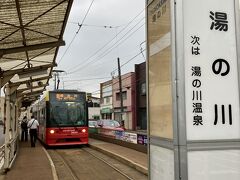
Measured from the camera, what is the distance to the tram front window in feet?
73.3

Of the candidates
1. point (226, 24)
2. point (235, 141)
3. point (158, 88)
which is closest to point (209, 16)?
point (226, 24)

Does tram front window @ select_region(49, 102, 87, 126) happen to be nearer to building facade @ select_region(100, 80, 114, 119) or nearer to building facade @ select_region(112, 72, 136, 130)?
building facade @ select_region(112, 72, 136, 130)

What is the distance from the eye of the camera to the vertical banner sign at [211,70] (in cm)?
390

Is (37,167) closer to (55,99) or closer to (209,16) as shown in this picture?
(55,99)

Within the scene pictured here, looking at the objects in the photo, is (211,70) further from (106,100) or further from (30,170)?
(106,100)

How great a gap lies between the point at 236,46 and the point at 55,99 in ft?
62.7

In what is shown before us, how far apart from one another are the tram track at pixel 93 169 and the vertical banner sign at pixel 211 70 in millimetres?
8105

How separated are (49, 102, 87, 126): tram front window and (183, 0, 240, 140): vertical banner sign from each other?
18.9m

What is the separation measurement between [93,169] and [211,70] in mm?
10768

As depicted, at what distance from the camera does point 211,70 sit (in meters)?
4.02

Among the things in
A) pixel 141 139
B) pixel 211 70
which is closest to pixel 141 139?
pixel 141 139

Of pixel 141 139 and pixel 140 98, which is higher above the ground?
pixel 140 98

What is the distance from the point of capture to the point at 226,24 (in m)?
4.09

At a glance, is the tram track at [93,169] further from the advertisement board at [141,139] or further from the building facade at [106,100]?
the building facade at [106,100]
